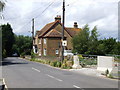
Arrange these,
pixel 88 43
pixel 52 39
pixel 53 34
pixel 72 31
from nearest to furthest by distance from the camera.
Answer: pixel 88 43
pixel 52 39
pixel 53 34
pixel 72 31

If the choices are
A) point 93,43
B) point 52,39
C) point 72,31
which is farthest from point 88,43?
point 72,31

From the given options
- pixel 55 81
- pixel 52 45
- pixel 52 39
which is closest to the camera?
pixel 55 81

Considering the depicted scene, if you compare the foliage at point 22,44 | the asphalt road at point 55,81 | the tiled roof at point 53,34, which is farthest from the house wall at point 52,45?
the asphalt road at point 55,81

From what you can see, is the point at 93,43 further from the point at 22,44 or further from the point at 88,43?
the point at 22,44

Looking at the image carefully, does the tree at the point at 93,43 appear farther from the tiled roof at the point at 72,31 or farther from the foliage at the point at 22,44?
the foliage at the point at 22,44

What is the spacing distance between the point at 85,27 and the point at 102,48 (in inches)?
200

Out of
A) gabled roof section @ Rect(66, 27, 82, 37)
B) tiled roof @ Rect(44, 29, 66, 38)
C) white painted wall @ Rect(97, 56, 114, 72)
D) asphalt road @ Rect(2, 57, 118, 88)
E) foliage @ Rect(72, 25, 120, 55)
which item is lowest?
asphalt road @ Rect(2, 57, 118, 88)

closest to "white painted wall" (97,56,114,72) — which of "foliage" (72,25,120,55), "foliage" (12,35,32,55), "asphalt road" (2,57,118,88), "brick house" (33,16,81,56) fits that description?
"asphalt road" (2,57,118,88)

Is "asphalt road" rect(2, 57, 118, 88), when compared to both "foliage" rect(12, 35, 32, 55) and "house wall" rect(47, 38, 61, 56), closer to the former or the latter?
"house wall" rect(47, 38, 61, 56)

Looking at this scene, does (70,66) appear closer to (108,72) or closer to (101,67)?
(101,67)

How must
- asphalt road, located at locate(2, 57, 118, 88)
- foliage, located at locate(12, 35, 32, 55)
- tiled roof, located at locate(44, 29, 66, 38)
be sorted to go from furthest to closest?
foliage, located at locate(12, 35, 32, 55) → tiled roof, located at locate(44, 29, 66, 38) → asphalt road, located at locate(2, 57, 118, 88)

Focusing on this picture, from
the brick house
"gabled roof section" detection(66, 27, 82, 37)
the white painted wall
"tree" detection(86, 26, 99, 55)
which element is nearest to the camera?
the white painted wall

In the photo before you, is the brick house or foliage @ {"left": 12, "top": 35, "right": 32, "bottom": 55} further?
foliage @ {"left": 12, "top": 35, "right": 32, "bottom": 55}

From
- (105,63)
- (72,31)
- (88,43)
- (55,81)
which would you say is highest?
(72,31)
